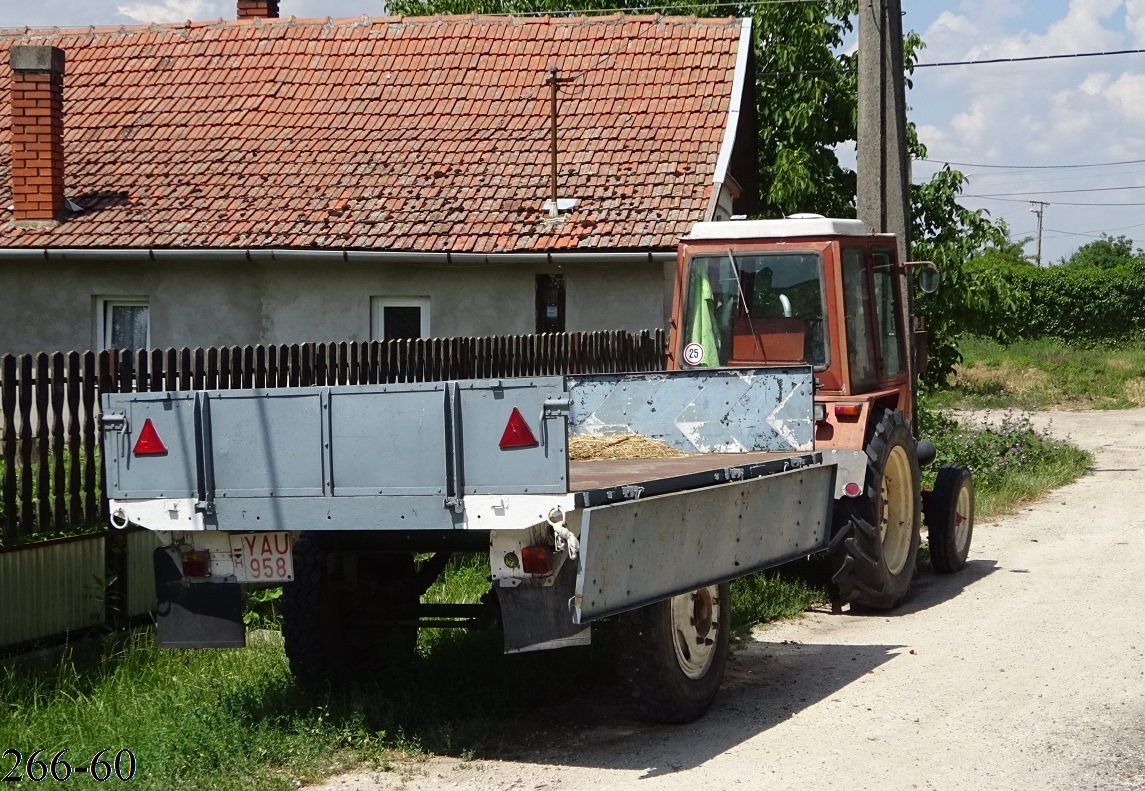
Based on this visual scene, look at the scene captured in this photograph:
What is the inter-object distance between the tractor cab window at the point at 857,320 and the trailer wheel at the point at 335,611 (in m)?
3.60

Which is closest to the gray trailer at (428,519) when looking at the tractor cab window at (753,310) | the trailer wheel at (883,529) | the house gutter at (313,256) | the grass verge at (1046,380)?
the trailer wheel at (883,529)

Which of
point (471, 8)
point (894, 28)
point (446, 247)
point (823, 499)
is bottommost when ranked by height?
point (823, 499)

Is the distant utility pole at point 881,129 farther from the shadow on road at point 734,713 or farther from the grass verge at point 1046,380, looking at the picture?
the grass verge at point 1046,380

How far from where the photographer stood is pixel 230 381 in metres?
9.41

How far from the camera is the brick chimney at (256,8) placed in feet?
73.9

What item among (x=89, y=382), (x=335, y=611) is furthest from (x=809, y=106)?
(x=335, y=611)

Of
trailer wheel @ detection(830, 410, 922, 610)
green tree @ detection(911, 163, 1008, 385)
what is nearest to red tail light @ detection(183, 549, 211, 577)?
trailer wheel @ detection(830, 410, 922, 610)

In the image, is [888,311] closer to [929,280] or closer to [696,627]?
[929,280]

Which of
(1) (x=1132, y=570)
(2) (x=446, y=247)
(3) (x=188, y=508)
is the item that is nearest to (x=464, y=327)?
(2) (x=446, y=247)

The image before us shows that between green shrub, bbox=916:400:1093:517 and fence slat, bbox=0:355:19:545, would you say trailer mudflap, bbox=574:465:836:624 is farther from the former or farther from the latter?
green shrub, bbox=916:400:1093:517

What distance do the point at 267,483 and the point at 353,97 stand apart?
14.2 meters

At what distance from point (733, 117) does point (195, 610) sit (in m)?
12.7

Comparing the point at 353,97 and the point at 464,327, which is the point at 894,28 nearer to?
the point at 464,327

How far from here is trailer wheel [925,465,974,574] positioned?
33.6 ft
